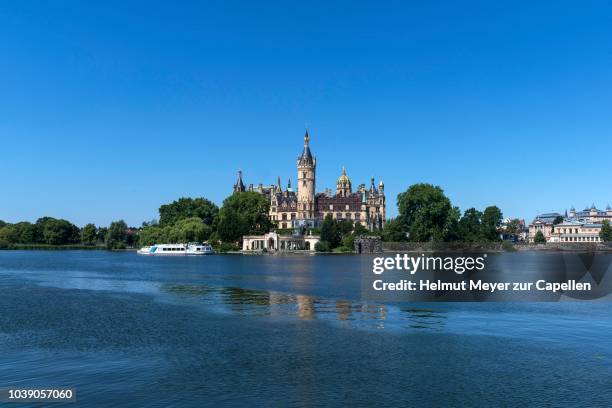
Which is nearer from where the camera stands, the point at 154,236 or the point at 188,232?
the point at 188,232

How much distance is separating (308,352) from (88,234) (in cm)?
18326

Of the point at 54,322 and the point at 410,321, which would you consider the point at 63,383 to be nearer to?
the point at 54,322

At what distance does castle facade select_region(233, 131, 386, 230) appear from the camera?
171m

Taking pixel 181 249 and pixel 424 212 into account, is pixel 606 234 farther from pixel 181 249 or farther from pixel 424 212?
A: pixel 181 249

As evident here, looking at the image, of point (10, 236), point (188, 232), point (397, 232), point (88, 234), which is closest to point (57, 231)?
point (88, 234)

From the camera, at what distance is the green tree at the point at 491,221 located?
157500 mm

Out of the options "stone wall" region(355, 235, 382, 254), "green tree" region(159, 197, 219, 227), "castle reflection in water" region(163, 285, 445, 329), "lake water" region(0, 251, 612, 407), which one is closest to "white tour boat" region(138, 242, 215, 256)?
"green tree" region(159, 197, 219, 227)

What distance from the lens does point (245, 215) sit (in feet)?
489

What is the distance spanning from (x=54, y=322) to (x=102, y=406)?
1512 cm

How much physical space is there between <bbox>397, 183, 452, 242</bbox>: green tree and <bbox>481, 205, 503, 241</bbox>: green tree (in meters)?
31.4

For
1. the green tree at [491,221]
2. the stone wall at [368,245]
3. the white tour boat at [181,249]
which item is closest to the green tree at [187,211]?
the white tour boat at [181,249]

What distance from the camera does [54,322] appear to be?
29.5 m

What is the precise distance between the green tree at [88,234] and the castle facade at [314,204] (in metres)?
57.1

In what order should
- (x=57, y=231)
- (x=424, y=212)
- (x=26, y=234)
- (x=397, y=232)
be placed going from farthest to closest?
1. (x=26, y=234)
2. (x=57, y=231)
3. (x=397, y=232)
4. (x=424, y=212)
